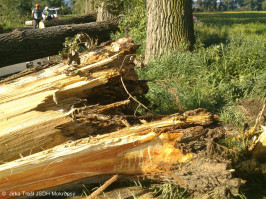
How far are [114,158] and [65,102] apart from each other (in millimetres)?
1056

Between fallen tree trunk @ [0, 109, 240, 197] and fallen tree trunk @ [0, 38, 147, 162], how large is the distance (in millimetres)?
279

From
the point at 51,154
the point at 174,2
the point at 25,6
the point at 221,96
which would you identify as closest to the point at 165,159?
the point at 51,154

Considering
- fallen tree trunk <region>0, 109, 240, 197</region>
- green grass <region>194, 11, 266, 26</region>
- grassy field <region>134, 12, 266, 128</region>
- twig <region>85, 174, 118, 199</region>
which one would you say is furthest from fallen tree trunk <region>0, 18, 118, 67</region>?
green grass <region>194, 11, 266, 26</region>

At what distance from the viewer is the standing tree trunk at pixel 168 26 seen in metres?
6.93

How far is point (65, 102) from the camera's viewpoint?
402 cm

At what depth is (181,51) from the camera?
6.85m

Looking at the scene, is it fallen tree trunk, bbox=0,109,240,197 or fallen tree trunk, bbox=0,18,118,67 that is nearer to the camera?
fallen tree trunk, bbox=0,109,240,197

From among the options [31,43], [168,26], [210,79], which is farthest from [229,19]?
[210,79]

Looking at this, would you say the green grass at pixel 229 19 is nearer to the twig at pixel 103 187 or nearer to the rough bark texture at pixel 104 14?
the rough bark texture at pixel 104 14

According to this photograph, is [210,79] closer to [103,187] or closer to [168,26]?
[168,26]

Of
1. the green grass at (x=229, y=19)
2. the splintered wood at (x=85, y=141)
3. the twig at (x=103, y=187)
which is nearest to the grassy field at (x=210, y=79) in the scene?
the splintered wood at (x=85, y=141)

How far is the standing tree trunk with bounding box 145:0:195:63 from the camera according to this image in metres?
6.93

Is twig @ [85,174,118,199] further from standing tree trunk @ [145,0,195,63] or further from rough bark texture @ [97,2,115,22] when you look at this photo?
rough bark texture @ [97,2,115,22]

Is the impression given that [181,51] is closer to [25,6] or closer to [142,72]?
[142,72]
